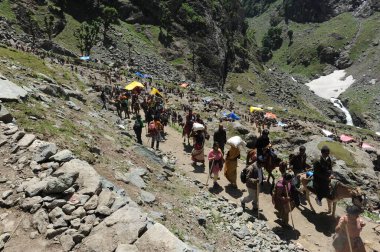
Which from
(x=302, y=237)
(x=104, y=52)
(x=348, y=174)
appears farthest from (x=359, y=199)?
(x=104, y=52)

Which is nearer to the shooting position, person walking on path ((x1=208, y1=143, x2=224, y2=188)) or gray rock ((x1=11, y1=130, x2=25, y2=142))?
gray rock ((x1=11, y1=130, x2=25, y2=142))

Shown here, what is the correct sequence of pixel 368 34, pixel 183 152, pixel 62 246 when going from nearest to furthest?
pixel 62 246 → pixel 183 152 → pixel 368 34

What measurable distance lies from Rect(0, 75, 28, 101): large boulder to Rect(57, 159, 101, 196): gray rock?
514 centimetres

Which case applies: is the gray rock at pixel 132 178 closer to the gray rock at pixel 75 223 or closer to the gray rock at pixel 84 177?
the gray rock at pixel 84 177

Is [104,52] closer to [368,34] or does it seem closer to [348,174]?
[348,174]

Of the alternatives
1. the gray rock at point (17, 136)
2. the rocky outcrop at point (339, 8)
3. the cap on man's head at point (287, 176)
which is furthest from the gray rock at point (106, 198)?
the rocky outcrop at point (339, 8)

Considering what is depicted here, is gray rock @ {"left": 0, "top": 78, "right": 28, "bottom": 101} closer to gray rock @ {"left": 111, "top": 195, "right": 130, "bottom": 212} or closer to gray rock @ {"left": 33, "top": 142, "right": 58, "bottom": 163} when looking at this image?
gray rock @ {"left": 33, "top": 142, "right": 58, "bottom": 163}

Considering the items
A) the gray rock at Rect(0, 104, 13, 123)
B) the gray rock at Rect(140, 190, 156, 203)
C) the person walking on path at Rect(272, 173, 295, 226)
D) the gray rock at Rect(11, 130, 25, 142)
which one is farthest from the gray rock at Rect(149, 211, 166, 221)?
the gray rock at Rect(0, 104, 13, 123)

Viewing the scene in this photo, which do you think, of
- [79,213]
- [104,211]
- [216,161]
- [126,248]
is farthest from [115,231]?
[216,161]

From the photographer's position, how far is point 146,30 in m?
94.7

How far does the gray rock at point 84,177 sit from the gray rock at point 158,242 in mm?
1886

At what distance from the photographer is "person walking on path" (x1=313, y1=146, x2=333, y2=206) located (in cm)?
1201

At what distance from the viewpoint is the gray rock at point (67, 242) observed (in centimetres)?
677

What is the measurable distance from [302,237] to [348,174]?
37.4ft
